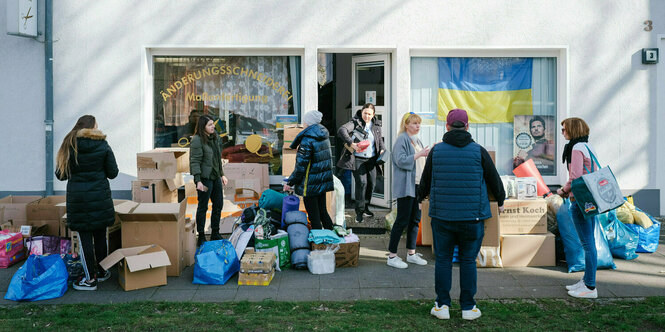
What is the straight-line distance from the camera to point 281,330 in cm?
521

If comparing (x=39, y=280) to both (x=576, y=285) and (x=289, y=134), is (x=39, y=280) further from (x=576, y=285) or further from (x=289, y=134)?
(x=576, y=285)

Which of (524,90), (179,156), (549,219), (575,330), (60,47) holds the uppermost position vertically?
(60,47)

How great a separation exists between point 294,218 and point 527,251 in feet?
8.77

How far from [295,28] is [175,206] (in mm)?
3698

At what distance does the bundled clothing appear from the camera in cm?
630

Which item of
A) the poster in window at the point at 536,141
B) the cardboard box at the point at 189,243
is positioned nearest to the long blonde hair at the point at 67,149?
the cardboard box at the point at 189,243

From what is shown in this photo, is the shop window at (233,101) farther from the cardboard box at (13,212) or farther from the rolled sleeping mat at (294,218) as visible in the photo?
the rolled sleeping mat at (294,218)

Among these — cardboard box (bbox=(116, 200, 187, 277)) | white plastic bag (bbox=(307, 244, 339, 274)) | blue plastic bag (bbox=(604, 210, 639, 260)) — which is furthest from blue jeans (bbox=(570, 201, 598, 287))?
cardboard box (bbox=(116, 200, 187, 277))

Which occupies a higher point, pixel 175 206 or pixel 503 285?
pixel 175 206

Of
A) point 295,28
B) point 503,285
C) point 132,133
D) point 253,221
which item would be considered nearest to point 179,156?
point 132,133

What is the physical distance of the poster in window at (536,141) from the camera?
32.5 ft

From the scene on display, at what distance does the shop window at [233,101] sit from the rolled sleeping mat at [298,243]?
9.01ft

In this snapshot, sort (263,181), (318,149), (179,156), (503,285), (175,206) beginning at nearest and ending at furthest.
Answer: (503,285) → (175,206) → (318,149) → (179,156) → (263,181)

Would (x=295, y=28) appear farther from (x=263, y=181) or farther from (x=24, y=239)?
(x=24, y=239)
